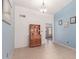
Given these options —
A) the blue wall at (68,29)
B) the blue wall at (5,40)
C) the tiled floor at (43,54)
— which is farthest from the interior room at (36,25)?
the blue wall at (5,40)

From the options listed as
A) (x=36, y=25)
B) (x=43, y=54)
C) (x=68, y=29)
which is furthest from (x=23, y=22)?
(x=68, y=29)

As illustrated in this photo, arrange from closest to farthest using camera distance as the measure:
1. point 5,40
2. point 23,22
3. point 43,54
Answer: point 5,40 < point 43,54 < point 23,22

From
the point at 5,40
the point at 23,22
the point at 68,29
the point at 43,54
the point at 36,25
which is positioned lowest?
the point at 43,54

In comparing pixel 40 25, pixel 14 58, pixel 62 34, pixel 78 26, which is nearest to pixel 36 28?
pixel 40 25

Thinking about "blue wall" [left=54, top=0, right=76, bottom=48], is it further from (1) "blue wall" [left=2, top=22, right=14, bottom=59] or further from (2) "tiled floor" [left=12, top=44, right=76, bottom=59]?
(1) "blue wall" [left=2, top=22, right=14, bottom=59]

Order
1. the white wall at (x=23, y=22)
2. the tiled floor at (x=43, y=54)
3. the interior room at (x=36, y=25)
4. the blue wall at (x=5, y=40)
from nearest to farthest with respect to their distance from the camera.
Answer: the blue wall at (x=5, y=40), the tiled floor at (x=43, y=54), the interior room at (x=36, y=25), the white wall at (x=23, y=22)

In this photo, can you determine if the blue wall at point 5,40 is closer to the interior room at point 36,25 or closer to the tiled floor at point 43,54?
the tiled floor at point 43,54

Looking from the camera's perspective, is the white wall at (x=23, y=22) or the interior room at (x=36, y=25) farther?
the white wall at (x=23, y=22)

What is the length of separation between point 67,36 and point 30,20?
265 cm

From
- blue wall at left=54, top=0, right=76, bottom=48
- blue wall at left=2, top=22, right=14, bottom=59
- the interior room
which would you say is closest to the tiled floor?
the interior room

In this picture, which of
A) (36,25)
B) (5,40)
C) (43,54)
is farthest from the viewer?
(36,25)

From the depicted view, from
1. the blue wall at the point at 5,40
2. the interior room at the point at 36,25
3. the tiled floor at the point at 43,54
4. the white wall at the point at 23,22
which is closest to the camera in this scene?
the blue wall at the point at 5,40

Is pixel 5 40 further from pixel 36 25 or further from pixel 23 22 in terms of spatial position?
pixel 36 25

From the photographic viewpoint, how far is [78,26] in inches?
51.7
